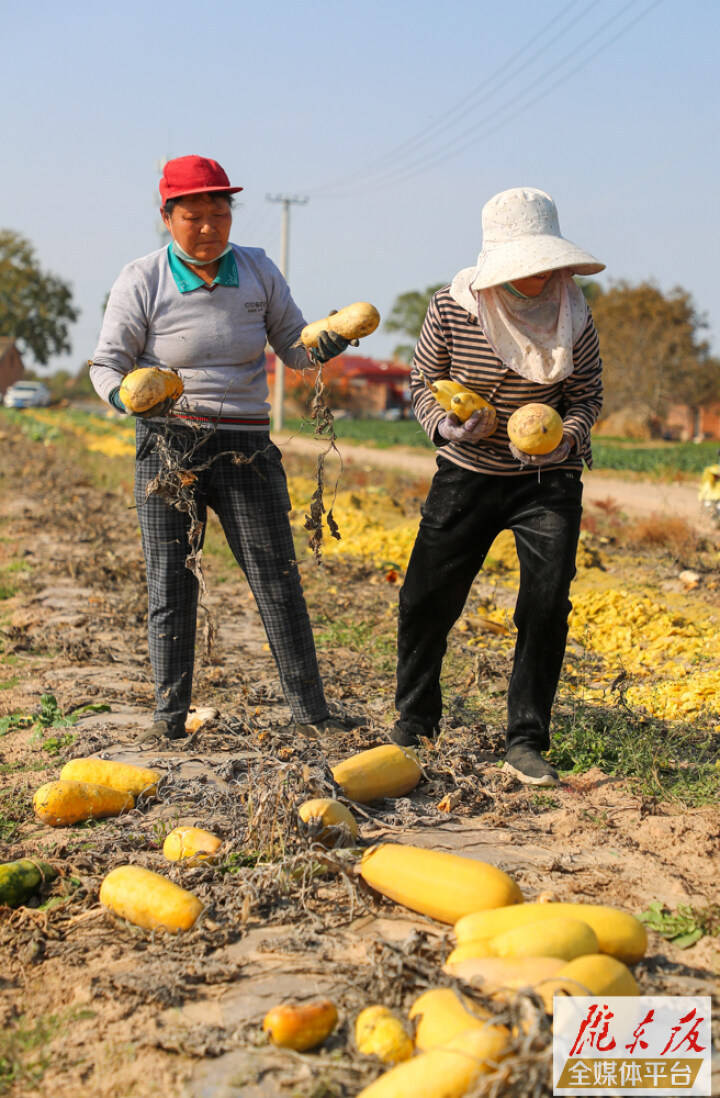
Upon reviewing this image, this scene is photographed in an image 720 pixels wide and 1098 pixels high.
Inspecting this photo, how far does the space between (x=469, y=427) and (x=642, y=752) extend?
1585 mm

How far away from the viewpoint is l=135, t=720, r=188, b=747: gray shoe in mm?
4801

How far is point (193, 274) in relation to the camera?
452cm

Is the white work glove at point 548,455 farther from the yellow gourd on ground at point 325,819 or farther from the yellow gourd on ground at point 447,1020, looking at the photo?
the yellow gourd on ground at point 447,1020

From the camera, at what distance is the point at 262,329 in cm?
470

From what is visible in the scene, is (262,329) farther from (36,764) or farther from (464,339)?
(36,764)

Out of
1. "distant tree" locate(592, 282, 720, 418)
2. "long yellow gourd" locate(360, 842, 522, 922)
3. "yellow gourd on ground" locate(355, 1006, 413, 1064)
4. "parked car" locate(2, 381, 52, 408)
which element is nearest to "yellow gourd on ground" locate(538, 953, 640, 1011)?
"yellow gourd on ground" locate(355, 1006, 413, 1064)

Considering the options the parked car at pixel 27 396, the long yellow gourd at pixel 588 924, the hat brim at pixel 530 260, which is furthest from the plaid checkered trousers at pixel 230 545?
the parked car at pixel 27 396

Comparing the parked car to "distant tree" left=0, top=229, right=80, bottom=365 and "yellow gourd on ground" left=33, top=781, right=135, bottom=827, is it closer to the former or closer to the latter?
"distant tree" left=0, top=229, right=80, bottom=365

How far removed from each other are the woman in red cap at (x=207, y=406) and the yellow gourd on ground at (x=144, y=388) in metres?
0.07

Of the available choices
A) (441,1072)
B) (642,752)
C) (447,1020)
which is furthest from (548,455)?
(441,1072)

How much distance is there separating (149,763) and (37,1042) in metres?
1.92

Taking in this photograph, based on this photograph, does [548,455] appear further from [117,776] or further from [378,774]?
[117,776]

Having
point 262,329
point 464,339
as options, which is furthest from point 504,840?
point 262,329

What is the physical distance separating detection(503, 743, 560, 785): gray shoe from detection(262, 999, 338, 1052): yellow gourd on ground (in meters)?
1.92
